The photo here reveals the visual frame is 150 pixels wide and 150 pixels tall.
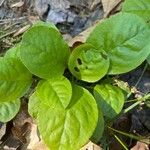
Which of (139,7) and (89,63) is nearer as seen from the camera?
(89,63)

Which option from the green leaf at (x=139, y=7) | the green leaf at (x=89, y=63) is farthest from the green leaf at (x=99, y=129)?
the green leaf at (x=139, y=7)

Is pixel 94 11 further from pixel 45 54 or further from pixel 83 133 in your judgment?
pixel 83 133

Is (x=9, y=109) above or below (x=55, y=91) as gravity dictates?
below

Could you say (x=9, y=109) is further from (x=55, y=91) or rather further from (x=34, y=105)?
(x=55, y=91)

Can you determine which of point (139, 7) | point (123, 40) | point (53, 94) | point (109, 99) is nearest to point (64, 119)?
point (53, 94)

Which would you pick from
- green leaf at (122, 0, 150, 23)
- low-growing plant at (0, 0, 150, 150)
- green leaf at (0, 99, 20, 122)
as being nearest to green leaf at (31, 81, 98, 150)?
low-growing plant at (0, 0, 150, 150)

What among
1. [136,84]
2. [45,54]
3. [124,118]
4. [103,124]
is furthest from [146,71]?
[45,54]

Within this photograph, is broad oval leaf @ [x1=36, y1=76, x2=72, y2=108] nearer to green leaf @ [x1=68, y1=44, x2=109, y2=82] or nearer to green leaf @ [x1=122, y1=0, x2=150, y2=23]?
green leaf @ [x1=68, y1=44, x2=109, y2=82]
